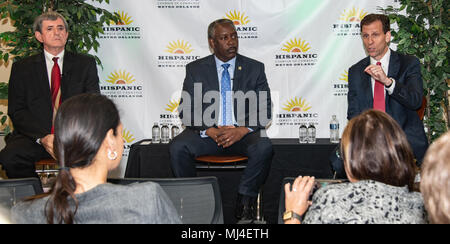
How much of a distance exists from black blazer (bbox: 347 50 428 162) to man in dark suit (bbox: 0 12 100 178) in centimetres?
211

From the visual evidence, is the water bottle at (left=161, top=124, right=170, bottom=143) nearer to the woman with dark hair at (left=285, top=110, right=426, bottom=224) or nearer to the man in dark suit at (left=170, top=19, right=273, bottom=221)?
the man in dark suit at (left=170, top=19, right=273, bottom=221)

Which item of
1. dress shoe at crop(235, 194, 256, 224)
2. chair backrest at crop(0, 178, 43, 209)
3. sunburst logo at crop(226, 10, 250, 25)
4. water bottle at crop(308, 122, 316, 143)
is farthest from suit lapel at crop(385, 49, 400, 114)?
chair backrest at crop(0, 178, 43, 209)

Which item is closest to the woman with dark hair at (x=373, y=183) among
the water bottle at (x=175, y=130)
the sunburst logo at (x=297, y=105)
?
the water bottle at (x=175, y=130)

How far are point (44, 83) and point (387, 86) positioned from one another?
8.67ft

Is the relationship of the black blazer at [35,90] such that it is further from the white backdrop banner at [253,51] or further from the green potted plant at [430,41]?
the green potted plant at [430,41]

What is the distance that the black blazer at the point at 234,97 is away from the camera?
382 centimetres

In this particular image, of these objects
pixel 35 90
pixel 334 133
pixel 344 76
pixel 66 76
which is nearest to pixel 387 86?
pixel 334 133

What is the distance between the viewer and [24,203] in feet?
4.53

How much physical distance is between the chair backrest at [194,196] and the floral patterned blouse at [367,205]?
1.57ft

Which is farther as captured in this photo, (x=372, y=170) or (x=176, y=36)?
(x=176, y=36)

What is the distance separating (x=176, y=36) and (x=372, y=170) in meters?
3.38

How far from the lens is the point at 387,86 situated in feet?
11.3

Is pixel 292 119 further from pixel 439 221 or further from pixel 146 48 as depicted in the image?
pixel 439 221

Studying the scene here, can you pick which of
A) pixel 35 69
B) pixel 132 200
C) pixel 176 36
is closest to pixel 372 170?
pixel 132 200
